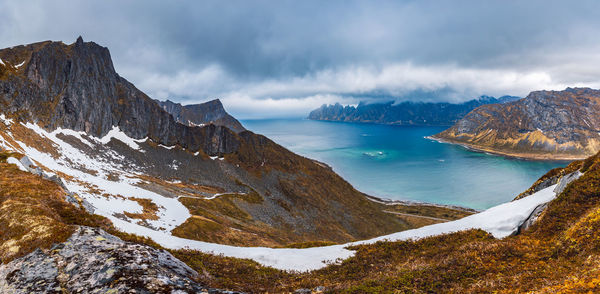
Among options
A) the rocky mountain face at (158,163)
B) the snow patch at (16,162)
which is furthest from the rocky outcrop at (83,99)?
the snow patch at (16,162)

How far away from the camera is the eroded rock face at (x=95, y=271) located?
8383 millimetres

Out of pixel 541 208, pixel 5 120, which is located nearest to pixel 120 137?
pixel 5 120

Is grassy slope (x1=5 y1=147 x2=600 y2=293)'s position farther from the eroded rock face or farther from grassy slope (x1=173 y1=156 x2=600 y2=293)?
the eroded rock face

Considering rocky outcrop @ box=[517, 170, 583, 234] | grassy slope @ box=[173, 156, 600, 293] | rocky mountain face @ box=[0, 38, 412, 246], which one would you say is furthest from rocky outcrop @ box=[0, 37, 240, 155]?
rocky outcrop @ box=[517, 170, 583, 234]

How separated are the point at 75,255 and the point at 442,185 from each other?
8032 inches

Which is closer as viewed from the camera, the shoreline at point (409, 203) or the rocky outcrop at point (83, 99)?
the rocky outcrop at point (83, 99)

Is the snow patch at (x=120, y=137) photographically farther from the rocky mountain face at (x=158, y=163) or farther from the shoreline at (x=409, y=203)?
the shoreline at (x=409, y=203)

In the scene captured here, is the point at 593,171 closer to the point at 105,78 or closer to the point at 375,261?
the point at 375,261

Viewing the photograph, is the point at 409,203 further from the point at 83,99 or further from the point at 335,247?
the point at 83,99

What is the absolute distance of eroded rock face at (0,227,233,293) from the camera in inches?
330

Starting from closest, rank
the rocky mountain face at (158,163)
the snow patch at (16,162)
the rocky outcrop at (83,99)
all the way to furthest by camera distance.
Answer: the snow patch at (16,162), the rocky mountain face at (158,163), the rocky outcrop at (83,99)

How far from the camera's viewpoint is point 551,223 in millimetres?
15789

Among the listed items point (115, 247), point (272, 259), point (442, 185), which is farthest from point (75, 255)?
point (442, 185)

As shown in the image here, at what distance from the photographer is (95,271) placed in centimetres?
915
